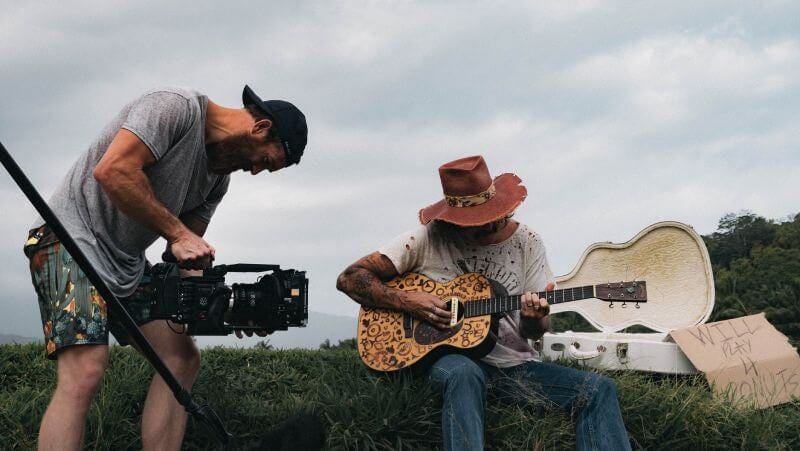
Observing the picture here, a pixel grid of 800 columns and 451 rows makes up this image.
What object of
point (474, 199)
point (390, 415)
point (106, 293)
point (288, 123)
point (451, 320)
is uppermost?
point (288, 123)

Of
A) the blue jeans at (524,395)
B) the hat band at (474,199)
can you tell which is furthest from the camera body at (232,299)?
the hat band at (474,199)

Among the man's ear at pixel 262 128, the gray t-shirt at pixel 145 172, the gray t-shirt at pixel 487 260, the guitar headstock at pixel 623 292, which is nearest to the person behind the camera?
the gray t-shirt at pixel 145 172

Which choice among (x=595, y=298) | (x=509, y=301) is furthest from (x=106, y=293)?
(x=595, y=298)

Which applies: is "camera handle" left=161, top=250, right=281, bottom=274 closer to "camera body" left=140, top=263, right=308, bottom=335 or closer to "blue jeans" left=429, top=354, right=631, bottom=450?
"camera body" left=140, top=263, right=308, bottom=335

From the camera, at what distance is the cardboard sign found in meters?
5.00

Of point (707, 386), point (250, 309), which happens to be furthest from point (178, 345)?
point (707, 386)

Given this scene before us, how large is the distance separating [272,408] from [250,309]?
1.45 m

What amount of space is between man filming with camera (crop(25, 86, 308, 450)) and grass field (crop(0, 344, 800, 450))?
77 cm

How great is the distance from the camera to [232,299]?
9.58ft

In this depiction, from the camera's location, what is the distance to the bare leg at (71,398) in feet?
8.94

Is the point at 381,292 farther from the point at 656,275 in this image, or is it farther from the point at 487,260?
the point at 656,275

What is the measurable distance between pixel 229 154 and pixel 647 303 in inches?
175

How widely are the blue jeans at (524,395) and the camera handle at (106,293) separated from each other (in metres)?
1.34

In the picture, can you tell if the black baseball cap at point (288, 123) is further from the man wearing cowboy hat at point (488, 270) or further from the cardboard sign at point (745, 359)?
the cardboard sign at point (745, 359)
